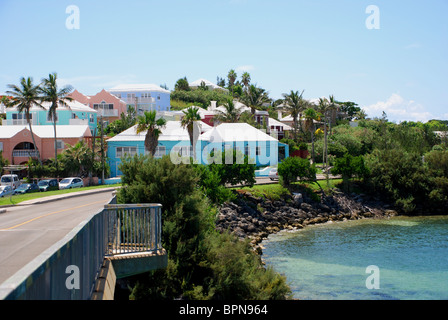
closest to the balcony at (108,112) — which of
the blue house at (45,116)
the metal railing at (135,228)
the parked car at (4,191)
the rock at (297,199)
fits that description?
the blue house at (45,116)

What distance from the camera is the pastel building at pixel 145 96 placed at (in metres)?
107

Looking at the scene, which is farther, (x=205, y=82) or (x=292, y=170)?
(x=205, y=82)

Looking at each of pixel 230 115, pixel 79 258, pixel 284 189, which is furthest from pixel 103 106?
pixel 79 258

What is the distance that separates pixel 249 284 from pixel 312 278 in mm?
10883

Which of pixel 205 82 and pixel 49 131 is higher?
pixel 205 82

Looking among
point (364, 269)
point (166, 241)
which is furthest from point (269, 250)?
point (166, 241)

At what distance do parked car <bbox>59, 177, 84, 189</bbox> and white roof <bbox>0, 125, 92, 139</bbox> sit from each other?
15723 mm

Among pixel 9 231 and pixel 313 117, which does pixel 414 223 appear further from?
pixel 9 231

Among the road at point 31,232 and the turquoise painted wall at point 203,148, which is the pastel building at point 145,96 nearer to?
the turquoise painted wall at point 203,148

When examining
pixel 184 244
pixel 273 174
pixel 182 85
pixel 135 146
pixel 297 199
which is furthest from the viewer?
pixel 182 85

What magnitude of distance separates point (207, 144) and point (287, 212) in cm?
1807

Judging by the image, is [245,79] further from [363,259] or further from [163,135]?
[363,259]

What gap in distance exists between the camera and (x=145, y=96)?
10781 centimetres

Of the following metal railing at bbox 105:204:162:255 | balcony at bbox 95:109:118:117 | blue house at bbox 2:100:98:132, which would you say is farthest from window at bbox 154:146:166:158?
metal railing at bbox 105:204:162:255
